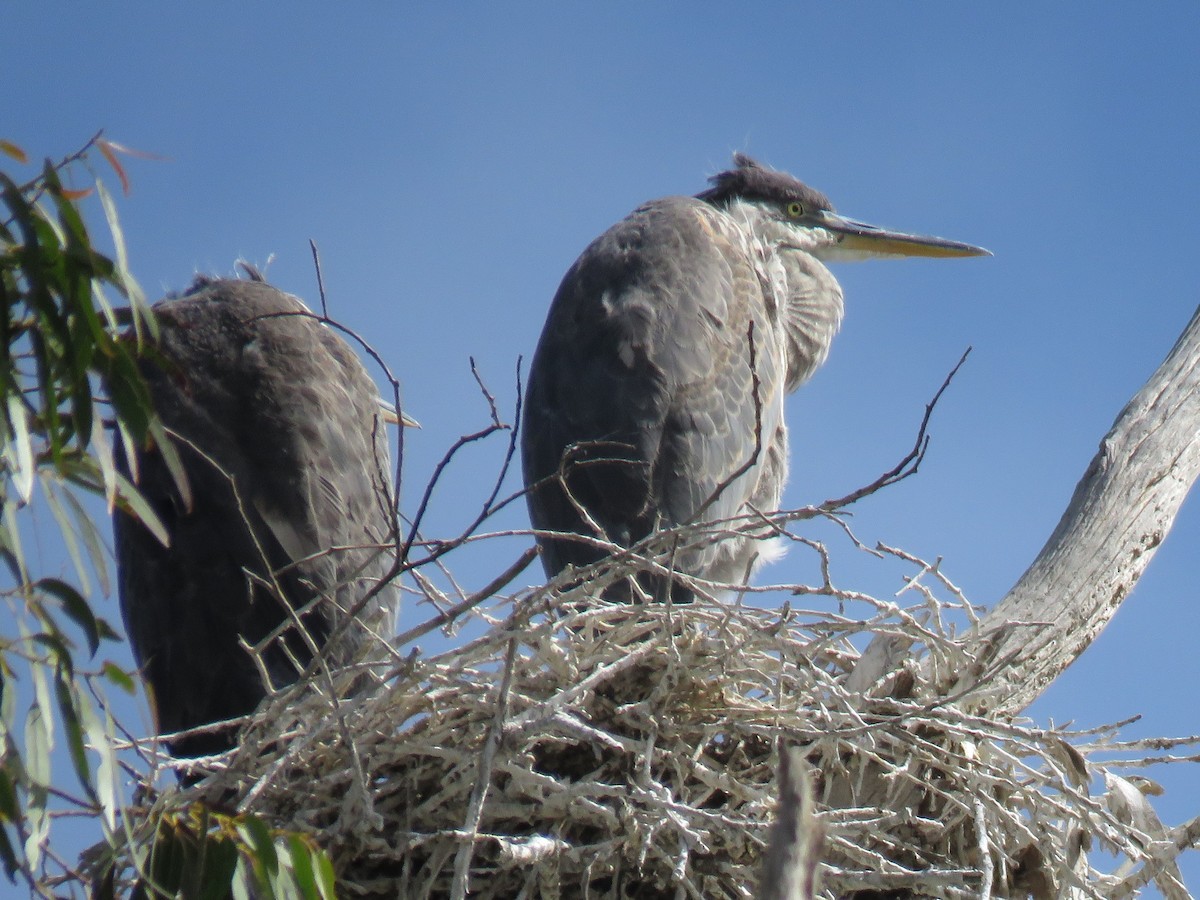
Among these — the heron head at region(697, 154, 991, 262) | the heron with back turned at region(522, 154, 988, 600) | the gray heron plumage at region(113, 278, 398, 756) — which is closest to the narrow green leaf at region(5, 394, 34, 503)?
the gray heron plumage at region(113, 278, 398, 756)

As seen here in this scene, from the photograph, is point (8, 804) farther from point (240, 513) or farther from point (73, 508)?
point (240, 513)

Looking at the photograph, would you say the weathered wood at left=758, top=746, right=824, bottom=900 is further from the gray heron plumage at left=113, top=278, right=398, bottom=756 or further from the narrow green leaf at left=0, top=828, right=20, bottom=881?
the gray heron plumage at left=113, top=278, right=398, bottom=756

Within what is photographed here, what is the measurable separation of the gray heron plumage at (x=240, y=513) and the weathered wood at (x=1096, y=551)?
1.48 meters

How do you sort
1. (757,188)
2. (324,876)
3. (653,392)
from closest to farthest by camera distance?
1. (324,876)
2. (653,392)
3. (757,188)

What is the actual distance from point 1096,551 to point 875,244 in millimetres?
2700

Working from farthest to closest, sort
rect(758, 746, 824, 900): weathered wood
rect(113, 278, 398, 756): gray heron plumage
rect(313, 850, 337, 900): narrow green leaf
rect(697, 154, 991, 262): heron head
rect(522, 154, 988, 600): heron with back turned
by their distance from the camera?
1. rect(697, 154, 991, 262): heron head
2. rect(522, 154, 988, 600): heron with back turned
3. rect(113, 278, 398, 756): gray heron plumage
4. rect(313, 850, 337, 900): narrow green leaf
5. rect(758, 746, 824, 900): weathered wood

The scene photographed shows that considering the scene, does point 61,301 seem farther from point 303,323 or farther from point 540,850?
point 303,323

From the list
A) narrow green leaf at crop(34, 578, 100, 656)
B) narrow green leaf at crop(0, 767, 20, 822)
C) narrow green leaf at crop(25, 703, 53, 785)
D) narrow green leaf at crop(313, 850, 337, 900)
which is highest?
narrow green leaf at crop(34, 578, 100, 656)

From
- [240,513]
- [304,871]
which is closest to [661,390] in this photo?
[240,513]

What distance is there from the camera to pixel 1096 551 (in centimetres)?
296

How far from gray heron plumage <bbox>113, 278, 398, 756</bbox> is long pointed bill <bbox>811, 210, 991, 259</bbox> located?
197 centimetres

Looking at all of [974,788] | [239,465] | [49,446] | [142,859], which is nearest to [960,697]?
[974,788]

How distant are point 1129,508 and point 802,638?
2.23ft

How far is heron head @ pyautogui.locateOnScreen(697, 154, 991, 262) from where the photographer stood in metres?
5.33
